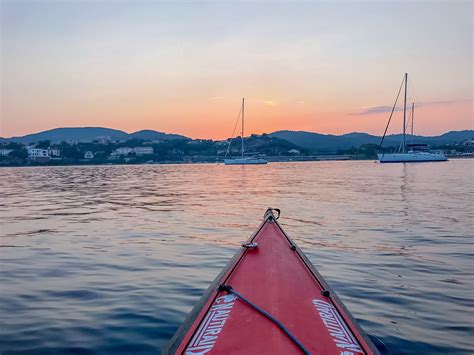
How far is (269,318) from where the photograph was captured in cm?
359

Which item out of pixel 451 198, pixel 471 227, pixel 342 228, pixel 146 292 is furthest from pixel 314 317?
pixel 451 198

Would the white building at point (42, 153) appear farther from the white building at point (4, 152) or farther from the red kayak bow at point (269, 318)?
the red kayak bow at point (269, 318)

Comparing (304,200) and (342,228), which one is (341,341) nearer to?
(342,228)

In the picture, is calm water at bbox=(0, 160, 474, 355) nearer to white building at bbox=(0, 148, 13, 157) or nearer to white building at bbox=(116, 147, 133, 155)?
white building at bbox=(0, 148, 13, 157)

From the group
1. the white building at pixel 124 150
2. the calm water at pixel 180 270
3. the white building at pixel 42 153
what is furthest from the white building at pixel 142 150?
the calm water at pixel 180 270

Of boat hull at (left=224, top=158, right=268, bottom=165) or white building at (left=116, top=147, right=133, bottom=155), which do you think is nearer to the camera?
boat hull at (left=224, top=158, right=268, bottom=165)

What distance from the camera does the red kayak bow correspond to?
10.8ft

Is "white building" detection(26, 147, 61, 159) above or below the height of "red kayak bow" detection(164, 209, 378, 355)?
above

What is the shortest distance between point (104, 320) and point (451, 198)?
21.5 metres

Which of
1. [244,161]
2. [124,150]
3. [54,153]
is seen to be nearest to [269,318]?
[244,161]

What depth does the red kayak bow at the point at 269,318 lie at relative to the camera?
329 cm

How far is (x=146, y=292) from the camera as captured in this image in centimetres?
691

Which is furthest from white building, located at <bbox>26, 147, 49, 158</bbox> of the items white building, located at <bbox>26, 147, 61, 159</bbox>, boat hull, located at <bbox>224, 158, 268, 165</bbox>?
boat hull, located at <bbox>224, 158, 268, 165</bbox>

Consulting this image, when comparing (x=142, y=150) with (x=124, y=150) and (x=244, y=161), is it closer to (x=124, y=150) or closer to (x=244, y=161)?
(x=124, y=150)
